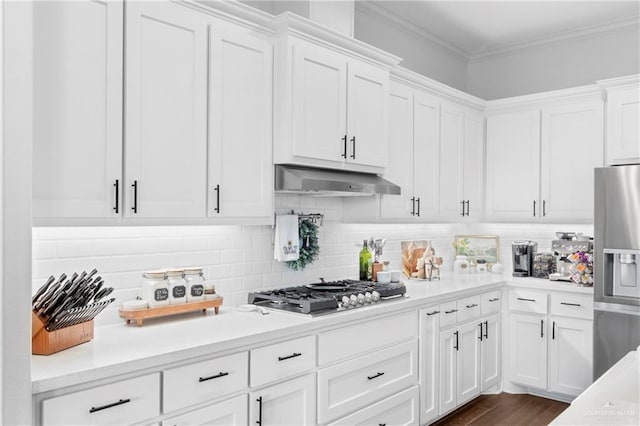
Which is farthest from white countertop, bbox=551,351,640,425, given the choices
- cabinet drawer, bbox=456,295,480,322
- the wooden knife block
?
cabinet drawer, bbox=456,295,480,322

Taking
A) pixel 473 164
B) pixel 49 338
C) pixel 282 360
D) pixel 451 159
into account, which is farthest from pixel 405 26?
pixel 49 338

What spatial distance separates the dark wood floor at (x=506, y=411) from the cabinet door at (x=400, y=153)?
1507mm

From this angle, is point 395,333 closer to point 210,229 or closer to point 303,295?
point 303,295

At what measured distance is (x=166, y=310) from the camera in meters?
2.52

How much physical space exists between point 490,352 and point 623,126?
203cm

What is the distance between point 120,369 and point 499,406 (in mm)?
3148

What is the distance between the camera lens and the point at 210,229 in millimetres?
2939

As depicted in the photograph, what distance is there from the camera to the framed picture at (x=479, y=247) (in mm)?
4891

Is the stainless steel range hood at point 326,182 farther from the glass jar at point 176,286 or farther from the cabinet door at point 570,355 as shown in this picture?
the cabinet door at point 570,355

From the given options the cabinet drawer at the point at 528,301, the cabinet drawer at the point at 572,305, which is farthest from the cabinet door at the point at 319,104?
the cabinet drawer at the point at 572,305

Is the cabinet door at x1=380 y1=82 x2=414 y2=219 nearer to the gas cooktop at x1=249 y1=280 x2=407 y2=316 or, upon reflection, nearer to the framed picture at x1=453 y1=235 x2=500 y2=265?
the gas cooktop at x1=249 y1=280 x2=407 y2=316

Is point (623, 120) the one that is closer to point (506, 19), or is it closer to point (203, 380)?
point (506, 19)

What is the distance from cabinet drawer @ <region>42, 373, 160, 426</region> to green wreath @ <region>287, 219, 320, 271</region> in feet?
4.79

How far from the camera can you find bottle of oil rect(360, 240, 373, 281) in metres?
3.73
